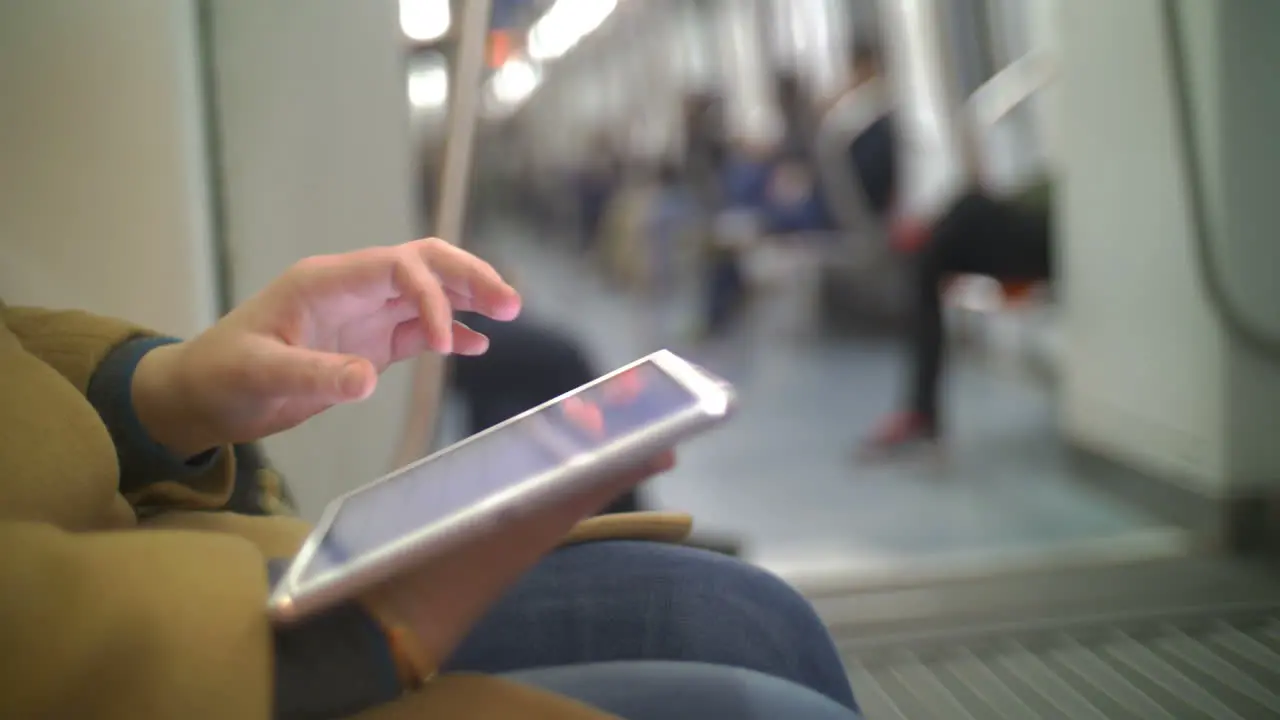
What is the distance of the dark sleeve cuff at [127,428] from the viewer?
0.44 meters

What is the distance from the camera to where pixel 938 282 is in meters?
1.97

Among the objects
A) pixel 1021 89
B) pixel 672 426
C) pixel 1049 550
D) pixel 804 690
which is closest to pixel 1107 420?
pixel 1049 550

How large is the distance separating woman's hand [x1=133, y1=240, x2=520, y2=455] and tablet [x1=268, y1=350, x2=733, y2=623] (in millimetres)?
60

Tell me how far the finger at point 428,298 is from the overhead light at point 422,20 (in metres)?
0.65

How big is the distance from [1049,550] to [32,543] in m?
1.26

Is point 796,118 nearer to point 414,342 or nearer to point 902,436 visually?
point 902,436

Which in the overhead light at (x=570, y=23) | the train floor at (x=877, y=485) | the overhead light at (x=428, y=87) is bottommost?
the train floor at (x=877, y=485)

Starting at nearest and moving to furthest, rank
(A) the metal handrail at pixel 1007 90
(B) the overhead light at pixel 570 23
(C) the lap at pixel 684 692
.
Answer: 1. (C) the lap at pixel 684 692
2. (A) the metal handrail at pixel 1007 90
3. (B) the overhead light at pixel 570 23

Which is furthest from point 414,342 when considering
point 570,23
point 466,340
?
point 570,23

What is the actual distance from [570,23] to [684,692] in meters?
3.06

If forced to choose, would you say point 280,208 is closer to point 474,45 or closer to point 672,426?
point 474,45

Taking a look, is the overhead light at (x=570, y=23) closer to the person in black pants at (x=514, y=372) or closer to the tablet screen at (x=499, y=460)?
the person in black pants at (x=514, y=372)

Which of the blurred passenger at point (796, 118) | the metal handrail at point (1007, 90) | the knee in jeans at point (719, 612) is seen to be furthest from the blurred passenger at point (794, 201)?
the knee in jeans at point (719, 612)

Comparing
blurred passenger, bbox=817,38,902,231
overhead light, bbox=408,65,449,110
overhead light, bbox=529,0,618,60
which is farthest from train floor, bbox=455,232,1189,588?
overhead light, bbox=529,0,618,60
